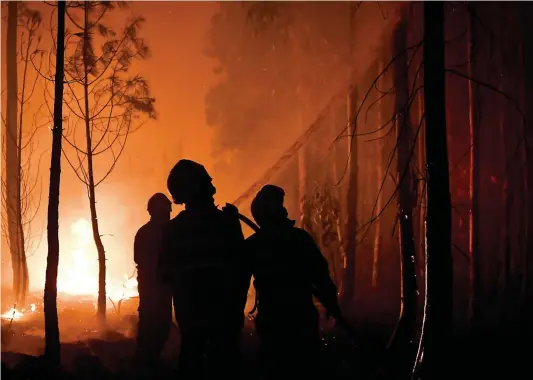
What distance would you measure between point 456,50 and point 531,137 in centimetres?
386

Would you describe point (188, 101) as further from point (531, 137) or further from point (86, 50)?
point (531, 137)

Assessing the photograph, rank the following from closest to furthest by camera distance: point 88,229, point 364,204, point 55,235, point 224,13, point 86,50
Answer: point 55,235
point 86,50
point 88,229
point 224,13
point 364,204

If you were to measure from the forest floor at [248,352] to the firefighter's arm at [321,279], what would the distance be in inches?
14.1

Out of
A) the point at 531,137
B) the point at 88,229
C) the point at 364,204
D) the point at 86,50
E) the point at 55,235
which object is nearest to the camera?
the point at 55,235

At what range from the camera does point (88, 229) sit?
61.4ft

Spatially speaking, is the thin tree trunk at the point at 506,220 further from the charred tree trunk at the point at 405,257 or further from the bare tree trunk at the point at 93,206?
the bare tree trunk at the point at 93,206

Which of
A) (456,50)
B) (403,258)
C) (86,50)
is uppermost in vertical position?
(456,50)

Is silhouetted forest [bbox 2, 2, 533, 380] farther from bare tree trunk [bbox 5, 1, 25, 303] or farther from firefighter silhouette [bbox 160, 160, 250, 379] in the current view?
firefighter silhouette [bbox 160, 160, 250, 379]

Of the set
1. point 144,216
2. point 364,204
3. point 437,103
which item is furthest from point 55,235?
point 364,204

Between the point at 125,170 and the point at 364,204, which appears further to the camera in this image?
the point at 364,204

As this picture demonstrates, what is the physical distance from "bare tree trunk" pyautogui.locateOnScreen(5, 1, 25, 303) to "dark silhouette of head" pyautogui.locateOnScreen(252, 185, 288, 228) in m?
11.7

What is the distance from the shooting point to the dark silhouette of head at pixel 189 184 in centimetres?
454

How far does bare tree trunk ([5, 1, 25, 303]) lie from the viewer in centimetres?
1441

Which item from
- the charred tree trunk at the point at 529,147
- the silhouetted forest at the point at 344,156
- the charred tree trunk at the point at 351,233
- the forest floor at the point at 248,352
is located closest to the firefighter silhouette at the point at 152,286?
the forest floor at the point at 248,352
